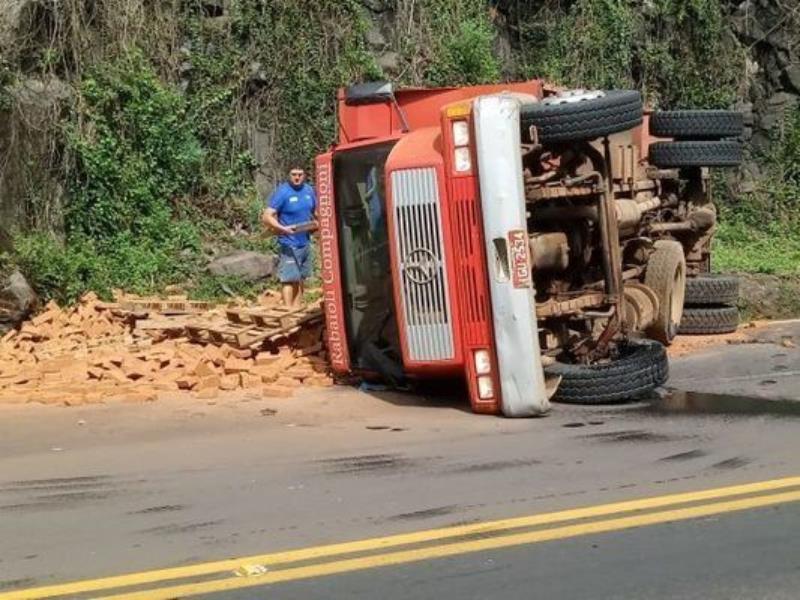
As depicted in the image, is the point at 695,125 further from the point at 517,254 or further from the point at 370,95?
the point at 517,254

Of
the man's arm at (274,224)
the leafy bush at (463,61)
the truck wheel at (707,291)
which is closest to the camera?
the truck wheel at (707,291)

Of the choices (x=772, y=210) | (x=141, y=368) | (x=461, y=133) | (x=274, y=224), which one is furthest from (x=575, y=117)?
(x=772, y=210)

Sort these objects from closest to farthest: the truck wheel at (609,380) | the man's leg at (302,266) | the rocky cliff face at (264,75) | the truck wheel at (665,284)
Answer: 1. the truck wheel at (609,380)
2. the truck wheel at (665,284)
3. the man's leg at (302,266)
4. the rocky cliff face at (264,75)

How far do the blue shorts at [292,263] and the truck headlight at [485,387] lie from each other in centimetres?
434

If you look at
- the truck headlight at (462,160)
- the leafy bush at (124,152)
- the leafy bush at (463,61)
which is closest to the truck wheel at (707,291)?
the truck headlight at (462,160)

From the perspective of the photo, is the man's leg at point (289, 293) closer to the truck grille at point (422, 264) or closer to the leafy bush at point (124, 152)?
the leafy bush at point (124, 152)

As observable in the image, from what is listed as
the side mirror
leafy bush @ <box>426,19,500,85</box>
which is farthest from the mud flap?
leafy bush @ <box>426,19,500,85</box>

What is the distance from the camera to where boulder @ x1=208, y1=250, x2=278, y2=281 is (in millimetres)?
14266

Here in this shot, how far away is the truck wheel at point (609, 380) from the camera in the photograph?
8.52 meters

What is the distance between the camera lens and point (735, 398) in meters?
8.83

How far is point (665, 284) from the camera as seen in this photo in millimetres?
10516

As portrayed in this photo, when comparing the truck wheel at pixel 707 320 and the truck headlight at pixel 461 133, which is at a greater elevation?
the truck headlight at pixel 461 133

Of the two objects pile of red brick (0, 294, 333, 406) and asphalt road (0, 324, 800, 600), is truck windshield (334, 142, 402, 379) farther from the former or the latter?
pile of red brick (0, 294, 333, 406)

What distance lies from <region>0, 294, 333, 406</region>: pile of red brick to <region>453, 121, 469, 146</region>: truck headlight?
2.67 meters
